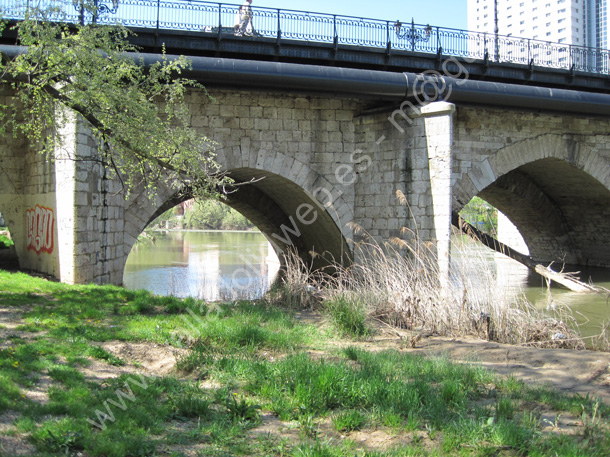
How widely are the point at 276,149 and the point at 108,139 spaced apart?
12.6 ft

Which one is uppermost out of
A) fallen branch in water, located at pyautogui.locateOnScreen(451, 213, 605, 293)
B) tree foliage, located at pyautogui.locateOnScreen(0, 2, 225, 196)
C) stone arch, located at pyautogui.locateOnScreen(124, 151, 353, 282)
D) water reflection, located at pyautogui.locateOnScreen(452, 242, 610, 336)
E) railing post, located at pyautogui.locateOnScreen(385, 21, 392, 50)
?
railing post, located at pyautogui.locateOnScreen(385, 21, 392, 50)

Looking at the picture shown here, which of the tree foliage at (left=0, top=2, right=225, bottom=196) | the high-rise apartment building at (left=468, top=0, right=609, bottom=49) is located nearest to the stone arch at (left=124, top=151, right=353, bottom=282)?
the tree foliage at (left=0, top=2, right=225, bottom=196)

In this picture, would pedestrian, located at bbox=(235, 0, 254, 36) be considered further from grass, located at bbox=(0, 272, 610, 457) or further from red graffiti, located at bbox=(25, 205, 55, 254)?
grass, located at bbox=(0, 272, 610, 457)

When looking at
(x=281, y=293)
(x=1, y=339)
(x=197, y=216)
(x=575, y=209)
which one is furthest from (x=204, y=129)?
(x=197, y=216)

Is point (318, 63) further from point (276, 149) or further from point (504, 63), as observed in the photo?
point (504, 63)

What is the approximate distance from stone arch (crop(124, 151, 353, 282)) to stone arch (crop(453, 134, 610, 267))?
2.55m

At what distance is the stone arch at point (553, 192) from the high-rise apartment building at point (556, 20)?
56.4 metres

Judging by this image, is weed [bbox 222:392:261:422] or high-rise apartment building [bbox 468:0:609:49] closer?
weed [bbox 222:392:261:422]

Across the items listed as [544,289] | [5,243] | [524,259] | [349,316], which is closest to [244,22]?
[5,243]

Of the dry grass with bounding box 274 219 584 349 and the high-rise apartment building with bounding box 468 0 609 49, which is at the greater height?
the high-rise apartment building with bounding box 468 0 609 49

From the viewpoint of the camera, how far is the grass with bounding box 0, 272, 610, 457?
312 centimetres

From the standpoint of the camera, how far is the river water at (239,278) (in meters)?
9.88

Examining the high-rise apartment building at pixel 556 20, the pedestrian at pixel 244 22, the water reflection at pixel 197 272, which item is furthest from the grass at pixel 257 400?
the high-rise apartment building at pixel 556 20

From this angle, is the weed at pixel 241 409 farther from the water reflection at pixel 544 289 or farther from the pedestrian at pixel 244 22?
the pedestrian at pixel 244 22
